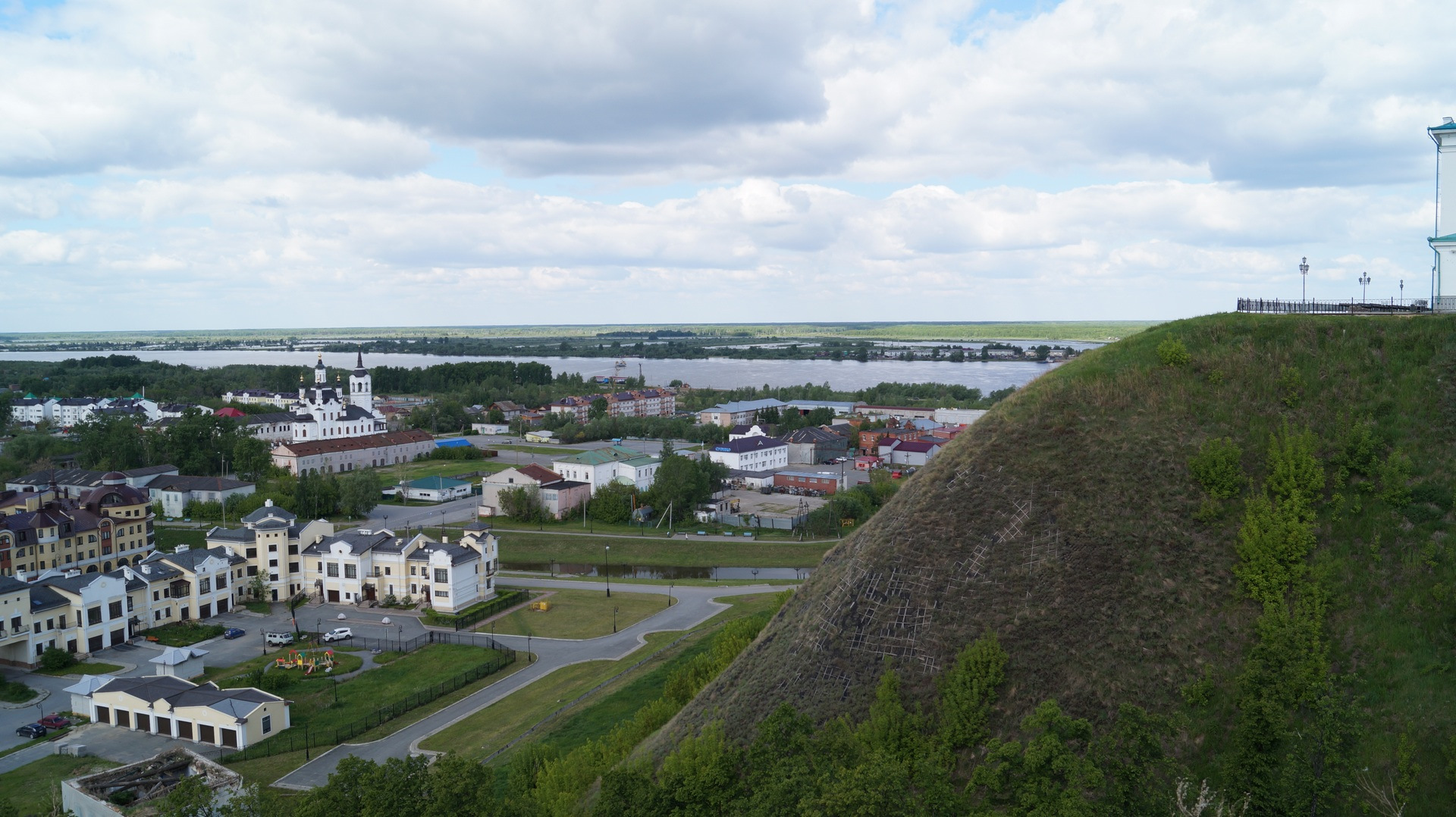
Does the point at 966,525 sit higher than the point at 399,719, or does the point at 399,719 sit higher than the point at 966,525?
the point at 966,525

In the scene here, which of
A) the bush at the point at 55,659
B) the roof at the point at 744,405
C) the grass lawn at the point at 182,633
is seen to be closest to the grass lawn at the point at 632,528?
the grass lawn at the point at 182,633

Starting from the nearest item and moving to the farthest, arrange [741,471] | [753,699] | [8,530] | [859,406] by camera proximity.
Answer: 1. [753,699]
2. [8,530]
3. [741,471]
4. [859,406]

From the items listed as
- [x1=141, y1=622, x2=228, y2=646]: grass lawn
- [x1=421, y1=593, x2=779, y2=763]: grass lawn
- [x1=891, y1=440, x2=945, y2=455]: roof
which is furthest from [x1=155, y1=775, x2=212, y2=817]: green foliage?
[x1=891, y1=440, x2=945, y2=455]: roof

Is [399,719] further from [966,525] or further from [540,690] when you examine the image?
[966,525]

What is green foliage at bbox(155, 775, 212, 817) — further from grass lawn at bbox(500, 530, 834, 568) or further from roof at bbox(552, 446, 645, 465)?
roof at bbox(552, 446, 645, 465)

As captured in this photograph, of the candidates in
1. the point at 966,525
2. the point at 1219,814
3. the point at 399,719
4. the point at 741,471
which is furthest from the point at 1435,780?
the point at 741,471
